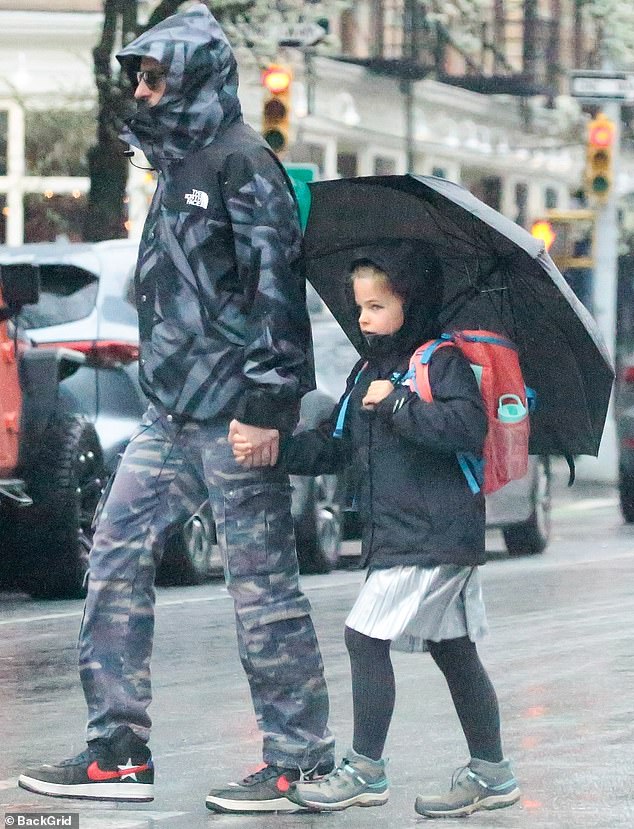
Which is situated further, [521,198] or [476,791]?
[521,198]

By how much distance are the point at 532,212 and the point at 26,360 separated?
109 ft

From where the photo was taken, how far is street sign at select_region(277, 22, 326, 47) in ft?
64.7

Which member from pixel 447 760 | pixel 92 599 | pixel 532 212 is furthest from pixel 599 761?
pixel 532 212

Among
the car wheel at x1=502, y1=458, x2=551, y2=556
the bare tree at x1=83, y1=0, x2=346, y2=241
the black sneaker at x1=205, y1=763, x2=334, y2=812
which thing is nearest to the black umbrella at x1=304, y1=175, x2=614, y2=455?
the black sneaker at x1=205, y1=763, x2=334, y2=812

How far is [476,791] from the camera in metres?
6.17

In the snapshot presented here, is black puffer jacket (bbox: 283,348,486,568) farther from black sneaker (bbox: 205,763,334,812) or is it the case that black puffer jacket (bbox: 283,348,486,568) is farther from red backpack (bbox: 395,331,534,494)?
black sneaker (bbox: 205,763,334,812)

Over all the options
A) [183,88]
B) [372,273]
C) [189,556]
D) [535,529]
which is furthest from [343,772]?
[535,529]

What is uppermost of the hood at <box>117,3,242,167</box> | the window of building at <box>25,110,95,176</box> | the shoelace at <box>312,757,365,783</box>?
the hood at <box>117,3,242,167</box>

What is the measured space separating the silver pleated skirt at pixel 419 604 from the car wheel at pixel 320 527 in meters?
7.02

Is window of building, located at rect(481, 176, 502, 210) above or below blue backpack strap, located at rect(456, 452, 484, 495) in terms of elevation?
below

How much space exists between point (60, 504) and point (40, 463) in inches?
8.4

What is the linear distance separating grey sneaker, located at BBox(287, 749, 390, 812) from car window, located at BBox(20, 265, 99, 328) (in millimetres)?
5955

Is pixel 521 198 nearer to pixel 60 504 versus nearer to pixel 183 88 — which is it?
pixel 60 504

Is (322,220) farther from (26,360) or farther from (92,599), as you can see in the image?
(26,360)
